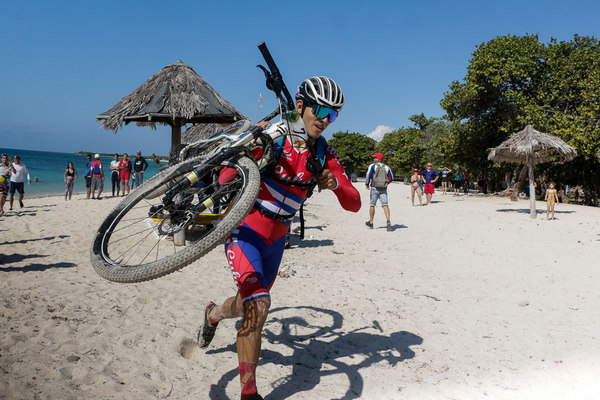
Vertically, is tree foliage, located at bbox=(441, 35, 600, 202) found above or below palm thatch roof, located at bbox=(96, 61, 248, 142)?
above

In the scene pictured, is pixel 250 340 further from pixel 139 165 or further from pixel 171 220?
pixel 139 165

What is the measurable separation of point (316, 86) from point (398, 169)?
64621mm

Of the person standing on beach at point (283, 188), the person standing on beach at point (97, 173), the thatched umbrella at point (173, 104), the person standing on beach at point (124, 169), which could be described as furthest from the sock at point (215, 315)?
the person standing on beach at point (124, 169)

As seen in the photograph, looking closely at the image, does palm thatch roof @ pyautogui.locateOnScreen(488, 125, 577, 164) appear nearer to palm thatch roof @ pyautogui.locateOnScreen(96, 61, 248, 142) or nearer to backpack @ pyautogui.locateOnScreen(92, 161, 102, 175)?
palm thatch roof @ pyautogui.locateOnScreen(96, 61, 248, 142)

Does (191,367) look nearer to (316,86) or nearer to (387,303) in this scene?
(316,86)

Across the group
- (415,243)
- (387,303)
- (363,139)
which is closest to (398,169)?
(363,139)

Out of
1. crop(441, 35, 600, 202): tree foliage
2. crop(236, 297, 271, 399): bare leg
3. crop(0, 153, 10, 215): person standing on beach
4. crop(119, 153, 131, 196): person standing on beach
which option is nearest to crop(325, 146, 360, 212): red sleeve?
crop(236, 297, 271, 399): bare leg

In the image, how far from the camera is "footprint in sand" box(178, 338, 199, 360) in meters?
3.94

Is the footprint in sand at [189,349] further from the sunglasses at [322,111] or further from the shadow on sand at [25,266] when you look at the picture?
the shadow on sand at [25,266]

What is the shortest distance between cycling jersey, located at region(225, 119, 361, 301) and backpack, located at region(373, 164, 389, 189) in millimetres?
9160

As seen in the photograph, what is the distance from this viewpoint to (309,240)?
1079 cm

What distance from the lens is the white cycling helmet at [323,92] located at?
3.05 metres

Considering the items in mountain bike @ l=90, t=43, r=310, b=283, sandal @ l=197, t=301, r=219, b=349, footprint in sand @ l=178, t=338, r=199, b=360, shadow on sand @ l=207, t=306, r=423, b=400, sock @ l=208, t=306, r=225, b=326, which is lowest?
shadow on sand @ l=207, t=306, r=423, b=400

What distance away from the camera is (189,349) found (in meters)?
4.06
